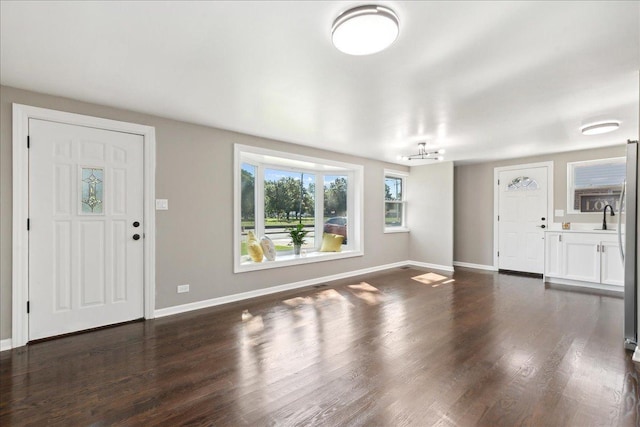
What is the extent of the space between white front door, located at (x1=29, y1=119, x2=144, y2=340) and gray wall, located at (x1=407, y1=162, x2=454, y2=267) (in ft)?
18.2

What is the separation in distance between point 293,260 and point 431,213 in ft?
11.6

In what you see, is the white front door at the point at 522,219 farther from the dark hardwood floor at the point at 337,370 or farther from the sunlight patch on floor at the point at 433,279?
the dark hardwood floor at the point at 337,370

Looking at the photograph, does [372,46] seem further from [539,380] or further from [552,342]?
[552,342]

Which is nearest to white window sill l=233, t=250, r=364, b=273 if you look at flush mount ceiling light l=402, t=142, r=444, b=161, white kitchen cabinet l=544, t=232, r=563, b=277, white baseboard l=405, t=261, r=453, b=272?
white baseboard l=405, t=261, r=453, b=272

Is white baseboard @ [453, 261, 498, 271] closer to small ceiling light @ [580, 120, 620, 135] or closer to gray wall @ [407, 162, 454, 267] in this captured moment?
gray wall @ [407, 162, 454, 267]

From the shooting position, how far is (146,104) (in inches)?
127

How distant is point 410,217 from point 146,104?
5751 mm

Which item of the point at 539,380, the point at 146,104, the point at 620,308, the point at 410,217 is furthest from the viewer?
the point at 410,217

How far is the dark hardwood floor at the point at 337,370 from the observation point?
1.86 meters

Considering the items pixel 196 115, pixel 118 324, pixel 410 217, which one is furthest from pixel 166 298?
pixel 410 217

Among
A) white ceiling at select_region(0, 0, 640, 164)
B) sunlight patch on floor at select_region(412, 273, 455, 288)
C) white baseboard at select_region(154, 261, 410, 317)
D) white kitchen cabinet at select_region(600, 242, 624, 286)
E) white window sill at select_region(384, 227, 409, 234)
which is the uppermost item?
white ceiling at select_region(0, 0, 640, 164)

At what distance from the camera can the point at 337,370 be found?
2377mm

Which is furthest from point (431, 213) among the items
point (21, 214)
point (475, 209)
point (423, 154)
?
point (21, 214)

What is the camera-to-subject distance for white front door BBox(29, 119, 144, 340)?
9.66 feet
